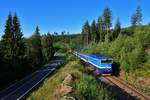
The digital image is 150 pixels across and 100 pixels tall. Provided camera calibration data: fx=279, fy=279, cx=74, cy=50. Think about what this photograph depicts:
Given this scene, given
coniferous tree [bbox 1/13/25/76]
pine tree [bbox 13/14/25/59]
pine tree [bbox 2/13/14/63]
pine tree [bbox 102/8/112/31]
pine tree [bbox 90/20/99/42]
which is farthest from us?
pine tree [bbox 90/20/99/42]

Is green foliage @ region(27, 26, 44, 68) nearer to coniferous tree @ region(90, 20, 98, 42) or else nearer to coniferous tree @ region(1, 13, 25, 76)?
coniferous tree @ region(1, 13, 25, 76)

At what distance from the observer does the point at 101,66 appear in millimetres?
38656

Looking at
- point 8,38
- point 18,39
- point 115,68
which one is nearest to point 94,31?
point 18,39

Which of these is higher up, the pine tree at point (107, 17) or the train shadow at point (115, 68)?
the pine tree at point (107, 17)

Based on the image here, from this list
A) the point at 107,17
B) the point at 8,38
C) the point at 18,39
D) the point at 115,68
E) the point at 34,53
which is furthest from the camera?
the point at 107,17

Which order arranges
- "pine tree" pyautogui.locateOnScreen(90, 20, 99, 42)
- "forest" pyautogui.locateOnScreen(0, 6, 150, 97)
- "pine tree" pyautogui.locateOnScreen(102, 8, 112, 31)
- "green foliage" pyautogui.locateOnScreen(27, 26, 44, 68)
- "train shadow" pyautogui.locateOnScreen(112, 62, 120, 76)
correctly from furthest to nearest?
"pine tree" pyautogui.locateOnScreen(90, 20, 99, 42) → "pine tree" pyautogui.locateOnScreen(102, 8, 112, 31) → "green foliage" pyautogui.locateOnScreen(27, 26, 44, 68) → "train shadow" pyautogui.locateOnScreen(112, 62, 120, 76) → "forest" pyautogui.locateOnScreen(0, 6, 150, 97)

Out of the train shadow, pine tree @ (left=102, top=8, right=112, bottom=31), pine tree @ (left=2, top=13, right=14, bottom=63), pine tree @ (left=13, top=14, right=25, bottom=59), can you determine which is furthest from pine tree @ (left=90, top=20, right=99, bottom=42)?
the train shadow

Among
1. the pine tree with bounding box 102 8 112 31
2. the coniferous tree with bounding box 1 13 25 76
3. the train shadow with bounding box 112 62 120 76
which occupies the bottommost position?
the train shadow with bounding box 112 62 120 76

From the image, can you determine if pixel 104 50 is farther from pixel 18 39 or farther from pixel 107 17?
pixel 107 17

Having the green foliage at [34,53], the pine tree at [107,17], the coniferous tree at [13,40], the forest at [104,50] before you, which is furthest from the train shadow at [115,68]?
the pine tree at [107,17]

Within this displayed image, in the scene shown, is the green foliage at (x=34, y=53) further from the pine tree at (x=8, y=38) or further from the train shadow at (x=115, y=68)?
the train shadow at (x=115, y=68)

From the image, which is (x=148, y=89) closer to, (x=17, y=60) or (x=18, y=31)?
(x=17, y=60)

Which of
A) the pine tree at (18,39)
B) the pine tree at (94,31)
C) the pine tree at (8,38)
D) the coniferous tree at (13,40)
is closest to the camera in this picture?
the coniferous tree at (13,40)

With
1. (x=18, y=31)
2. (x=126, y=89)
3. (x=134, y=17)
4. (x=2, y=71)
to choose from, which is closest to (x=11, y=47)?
(x=18, y=31)
